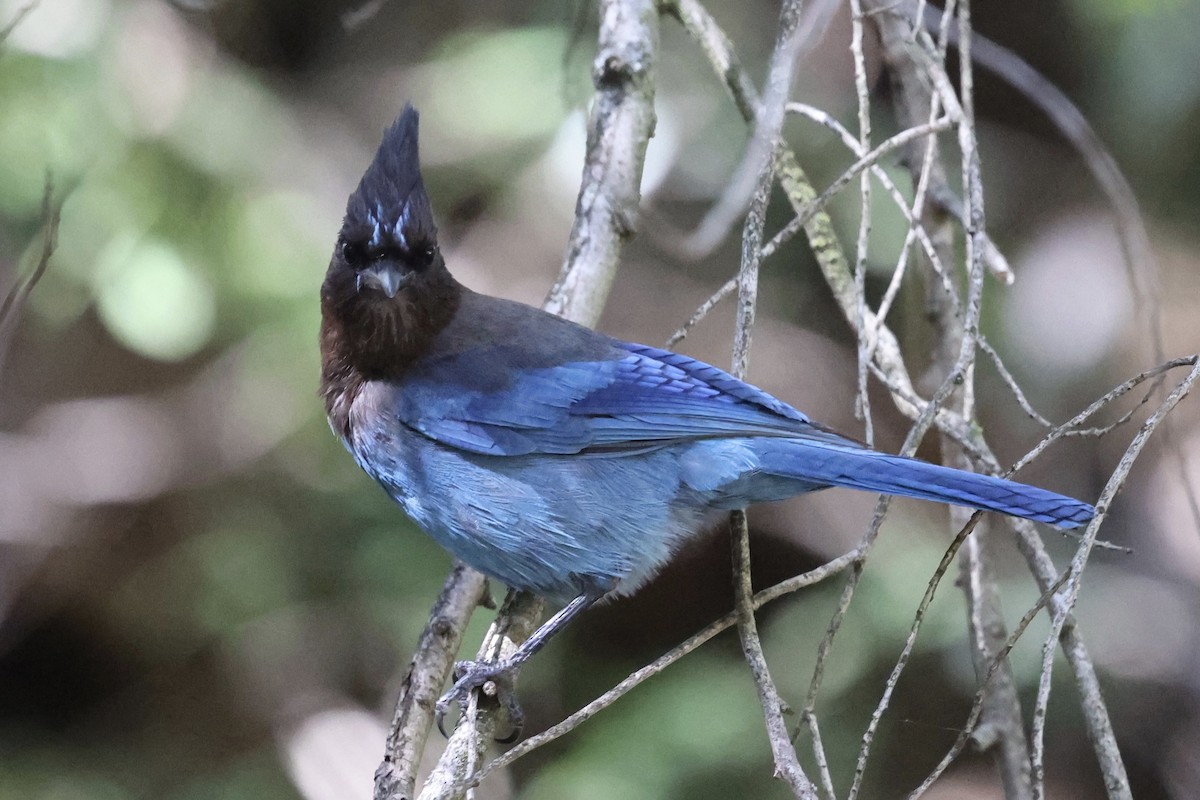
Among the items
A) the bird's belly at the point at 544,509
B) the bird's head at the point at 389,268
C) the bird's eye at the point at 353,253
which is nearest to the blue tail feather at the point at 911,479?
the bird's belly at the point at 544,509

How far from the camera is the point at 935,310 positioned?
2.89 m

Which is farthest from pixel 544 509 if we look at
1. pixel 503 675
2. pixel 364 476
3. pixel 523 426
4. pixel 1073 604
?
pixel 364 476

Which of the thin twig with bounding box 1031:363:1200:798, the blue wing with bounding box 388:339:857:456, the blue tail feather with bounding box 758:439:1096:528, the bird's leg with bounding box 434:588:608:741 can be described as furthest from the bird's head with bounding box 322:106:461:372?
the thin twig with bounding box 1031:363:1200:798

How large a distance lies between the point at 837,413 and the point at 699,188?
1.16m

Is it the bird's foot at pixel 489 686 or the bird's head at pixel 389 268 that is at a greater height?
the bird's head at pixel 389 268

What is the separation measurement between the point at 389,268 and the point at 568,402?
1.85ft

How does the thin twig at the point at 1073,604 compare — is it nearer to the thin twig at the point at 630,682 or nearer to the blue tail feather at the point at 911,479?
the blue tail feather at the point at 911,479

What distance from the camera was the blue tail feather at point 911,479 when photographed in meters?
2.01

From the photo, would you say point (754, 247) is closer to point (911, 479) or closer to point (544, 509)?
point (911, 479)

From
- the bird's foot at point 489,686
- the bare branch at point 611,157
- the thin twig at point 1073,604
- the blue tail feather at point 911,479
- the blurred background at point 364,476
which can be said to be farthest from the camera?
the blurred background at point 364,476

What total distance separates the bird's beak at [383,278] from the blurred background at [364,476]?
1.01 meters

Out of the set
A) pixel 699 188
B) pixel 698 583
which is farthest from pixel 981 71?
pixel 698 583

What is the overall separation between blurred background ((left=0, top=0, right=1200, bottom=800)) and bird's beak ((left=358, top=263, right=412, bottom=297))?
3.31ft

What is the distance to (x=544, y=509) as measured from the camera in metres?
2.74
